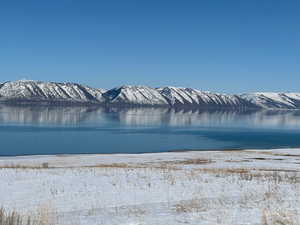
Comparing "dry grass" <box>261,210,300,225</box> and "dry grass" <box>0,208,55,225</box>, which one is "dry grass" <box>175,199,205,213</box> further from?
"dry grass" <box>0,208,55,225</box>

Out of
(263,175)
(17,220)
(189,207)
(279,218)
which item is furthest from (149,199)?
(263,175)

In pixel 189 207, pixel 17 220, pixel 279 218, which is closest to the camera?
pixel 17 220

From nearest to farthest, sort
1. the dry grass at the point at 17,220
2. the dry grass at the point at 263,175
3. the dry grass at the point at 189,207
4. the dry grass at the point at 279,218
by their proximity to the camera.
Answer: the dry grass at the point at 17,220 < the dry grass at the point at 279,218 < the dry grass at the point at 189,207 < the dry grass at the point at 263,175

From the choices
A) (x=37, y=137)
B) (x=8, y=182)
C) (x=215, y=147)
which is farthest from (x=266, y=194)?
(x=37, y=137)

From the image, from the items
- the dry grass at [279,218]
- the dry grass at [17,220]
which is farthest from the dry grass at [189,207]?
the dry grass at [17,220]

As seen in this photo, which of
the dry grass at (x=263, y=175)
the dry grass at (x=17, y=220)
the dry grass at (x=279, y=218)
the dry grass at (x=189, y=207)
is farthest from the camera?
the dry grass at (x=263, y=175)

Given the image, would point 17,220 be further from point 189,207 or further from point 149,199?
point 149,199

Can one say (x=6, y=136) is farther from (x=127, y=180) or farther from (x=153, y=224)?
(x=153, y=224)

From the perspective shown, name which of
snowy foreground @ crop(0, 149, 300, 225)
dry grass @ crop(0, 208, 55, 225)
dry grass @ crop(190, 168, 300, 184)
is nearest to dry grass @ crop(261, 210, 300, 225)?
snowy foreground @ crop(0, 149, 300, 225)

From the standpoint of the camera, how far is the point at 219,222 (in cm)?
1159

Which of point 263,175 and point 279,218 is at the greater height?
point 279,218

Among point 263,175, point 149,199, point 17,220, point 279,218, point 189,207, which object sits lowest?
point 263,175

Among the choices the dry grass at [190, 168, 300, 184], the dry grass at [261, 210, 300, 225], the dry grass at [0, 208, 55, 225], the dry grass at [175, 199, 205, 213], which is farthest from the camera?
the dry grass at [190, 168, 300, 184]

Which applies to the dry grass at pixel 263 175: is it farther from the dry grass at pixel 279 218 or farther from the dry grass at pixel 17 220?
the dry grass at pixel 17 220
